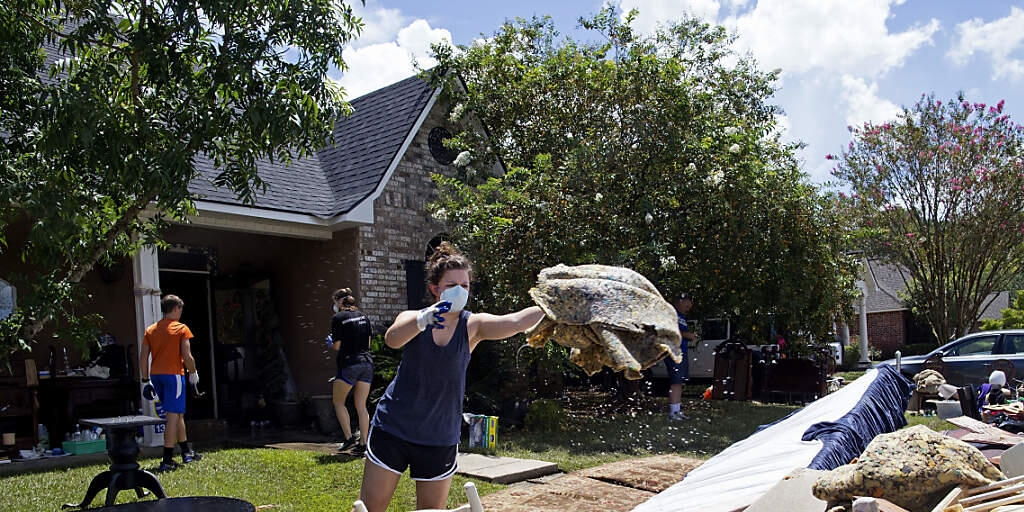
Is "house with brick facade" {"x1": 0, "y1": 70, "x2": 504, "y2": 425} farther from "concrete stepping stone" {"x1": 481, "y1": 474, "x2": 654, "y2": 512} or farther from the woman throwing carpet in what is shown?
the woman throwing carpet

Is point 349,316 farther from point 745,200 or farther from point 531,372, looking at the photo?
point 745,200

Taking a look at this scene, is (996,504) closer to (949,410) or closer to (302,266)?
(949,410)

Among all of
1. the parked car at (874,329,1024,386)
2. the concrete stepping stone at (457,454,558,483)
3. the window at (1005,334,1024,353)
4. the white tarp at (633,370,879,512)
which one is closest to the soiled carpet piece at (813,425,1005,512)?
the white tarp at (633,370,879,512)

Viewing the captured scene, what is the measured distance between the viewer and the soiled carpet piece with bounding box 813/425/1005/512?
3.37 metres

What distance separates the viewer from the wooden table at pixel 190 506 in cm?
334

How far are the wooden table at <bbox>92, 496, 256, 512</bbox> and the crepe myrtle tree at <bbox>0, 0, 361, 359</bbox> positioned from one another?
2026 millimetres

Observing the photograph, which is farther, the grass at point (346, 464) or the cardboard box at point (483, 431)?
the cardboard box at point (483, 431)

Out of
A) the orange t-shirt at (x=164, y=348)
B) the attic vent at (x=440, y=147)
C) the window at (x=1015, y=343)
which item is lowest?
the window at (x=1015, y=343)

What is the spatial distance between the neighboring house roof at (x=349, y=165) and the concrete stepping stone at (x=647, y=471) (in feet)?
18.4

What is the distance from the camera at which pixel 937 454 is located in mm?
3510

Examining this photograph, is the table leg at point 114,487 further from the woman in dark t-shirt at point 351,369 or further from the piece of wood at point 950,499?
the piece of wood at point 950,499

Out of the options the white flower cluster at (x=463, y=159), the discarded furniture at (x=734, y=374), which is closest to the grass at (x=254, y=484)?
the white flower cluster at (x=463, y=159)

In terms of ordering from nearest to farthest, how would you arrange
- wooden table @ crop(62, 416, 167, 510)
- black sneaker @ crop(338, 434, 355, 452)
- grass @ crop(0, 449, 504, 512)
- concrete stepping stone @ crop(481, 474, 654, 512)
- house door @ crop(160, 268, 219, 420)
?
wooden table @ crop(62, 416, 167, 510)
concrete stepping stone @ crop(481, 474, 654, 512)
grass @ crop(0, 449, 504, 512)
black sneaker @ crop(338, 434, 355, 452)
house door @ crop(160, 268, 219, 420)

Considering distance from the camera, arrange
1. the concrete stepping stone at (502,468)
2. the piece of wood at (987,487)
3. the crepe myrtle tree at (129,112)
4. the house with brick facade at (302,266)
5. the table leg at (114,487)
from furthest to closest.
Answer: the house with brick facade at (302,266), the concrete stepping stone at (502,468), the table leg at (114,487), the crepe myrtle tree at (129,112), the piece of wood at (987,487)
